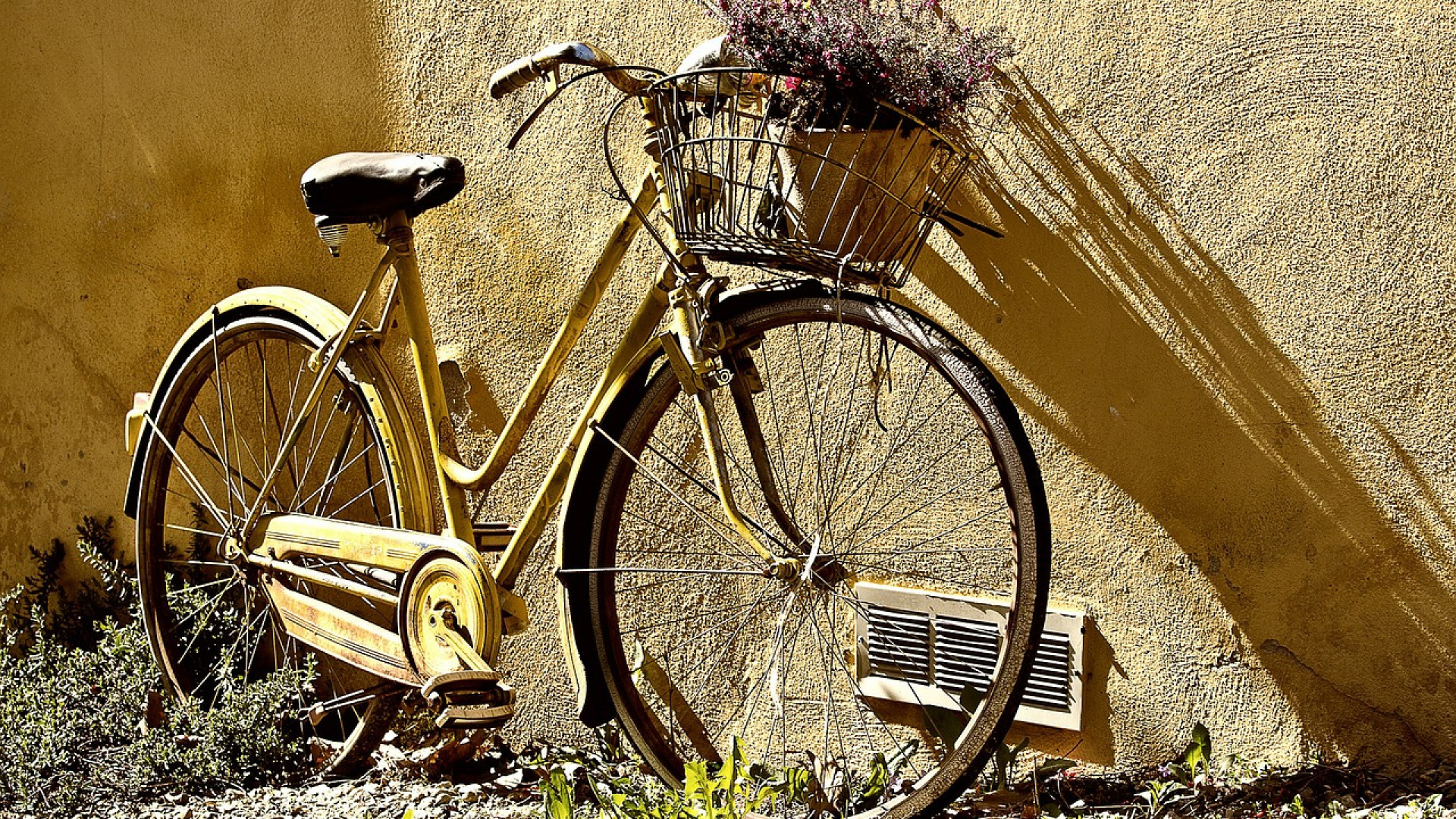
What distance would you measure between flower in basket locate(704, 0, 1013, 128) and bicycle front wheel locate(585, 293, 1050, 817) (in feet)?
1.61

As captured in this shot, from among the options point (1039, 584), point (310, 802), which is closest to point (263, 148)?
point (310, 802)

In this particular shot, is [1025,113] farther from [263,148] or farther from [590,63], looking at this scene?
[263,148]

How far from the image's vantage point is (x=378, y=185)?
2988 millimetres

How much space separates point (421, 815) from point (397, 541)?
611 millimetres

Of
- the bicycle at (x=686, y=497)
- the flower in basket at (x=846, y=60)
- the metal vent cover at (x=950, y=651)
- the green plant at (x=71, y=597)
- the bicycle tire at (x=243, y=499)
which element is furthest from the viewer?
the green plant at (x=71, y=597)

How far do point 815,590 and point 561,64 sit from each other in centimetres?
112

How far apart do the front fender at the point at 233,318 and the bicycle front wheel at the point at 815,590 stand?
2.78 feet

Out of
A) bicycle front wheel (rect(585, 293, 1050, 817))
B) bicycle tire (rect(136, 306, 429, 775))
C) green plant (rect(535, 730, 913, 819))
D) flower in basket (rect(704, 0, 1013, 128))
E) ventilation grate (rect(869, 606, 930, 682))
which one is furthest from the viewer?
bicycle tire (rect(136, 306, 429, 775))

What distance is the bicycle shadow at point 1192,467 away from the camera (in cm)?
277

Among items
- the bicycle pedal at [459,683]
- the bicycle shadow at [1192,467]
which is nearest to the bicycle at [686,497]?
the bicycle pedal at [459,683]

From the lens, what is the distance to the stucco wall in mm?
2709

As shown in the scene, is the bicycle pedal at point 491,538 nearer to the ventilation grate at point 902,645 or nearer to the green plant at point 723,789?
the green plant at point 723,789

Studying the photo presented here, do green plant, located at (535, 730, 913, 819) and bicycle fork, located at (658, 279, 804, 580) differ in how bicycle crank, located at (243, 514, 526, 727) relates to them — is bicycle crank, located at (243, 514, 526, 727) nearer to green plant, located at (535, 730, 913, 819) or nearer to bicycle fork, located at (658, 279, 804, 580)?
green plant, located at (535, 730, 913, 819)

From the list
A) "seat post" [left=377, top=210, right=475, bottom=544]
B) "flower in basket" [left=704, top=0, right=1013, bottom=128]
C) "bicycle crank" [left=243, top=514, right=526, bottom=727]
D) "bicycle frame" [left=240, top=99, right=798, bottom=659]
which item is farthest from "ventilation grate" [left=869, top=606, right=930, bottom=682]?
"flower in basket" [left=704, top=0, right=1013, bottom=128]
